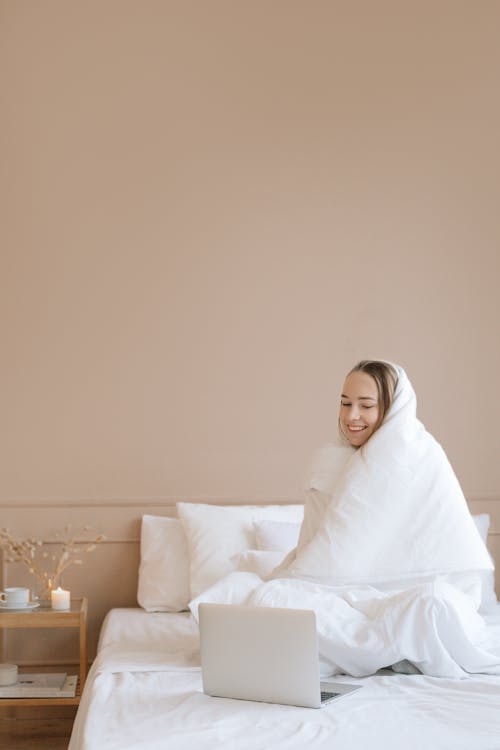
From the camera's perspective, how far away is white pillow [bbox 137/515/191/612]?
12.9ft

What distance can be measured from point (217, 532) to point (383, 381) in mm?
1176

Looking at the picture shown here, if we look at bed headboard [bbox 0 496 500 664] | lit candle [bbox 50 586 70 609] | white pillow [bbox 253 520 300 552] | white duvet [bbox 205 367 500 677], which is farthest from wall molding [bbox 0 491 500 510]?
white duvet [bbox 205 367 500 677]

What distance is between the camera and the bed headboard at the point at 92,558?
4.13 meters

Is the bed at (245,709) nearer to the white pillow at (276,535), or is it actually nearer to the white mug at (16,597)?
the white pillow at (276,535)

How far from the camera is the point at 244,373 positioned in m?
4.35

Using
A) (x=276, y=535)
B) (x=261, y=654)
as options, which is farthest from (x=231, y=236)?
(x=261, y=654)

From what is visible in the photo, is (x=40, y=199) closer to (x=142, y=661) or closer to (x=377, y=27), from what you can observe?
(x=377, y=27)

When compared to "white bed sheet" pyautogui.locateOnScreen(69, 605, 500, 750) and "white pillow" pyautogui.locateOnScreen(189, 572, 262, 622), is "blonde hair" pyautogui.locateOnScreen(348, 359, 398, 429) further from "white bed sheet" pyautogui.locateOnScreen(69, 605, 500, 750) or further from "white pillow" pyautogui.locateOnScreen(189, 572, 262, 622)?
"white bed sheet" pyautogui.locateOnScreen(69, 605, 500, 750)

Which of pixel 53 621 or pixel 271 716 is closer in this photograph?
pixel 271 716

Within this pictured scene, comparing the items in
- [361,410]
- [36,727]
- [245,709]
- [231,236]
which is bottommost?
[36,727]

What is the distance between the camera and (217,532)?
156 inches

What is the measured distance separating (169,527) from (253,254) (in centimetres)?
126

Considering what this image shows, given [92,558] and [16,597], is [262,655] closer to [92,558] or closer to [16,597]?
[16,597]

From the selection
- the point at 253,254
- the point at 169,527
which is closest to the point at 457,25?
the point at 253,254
